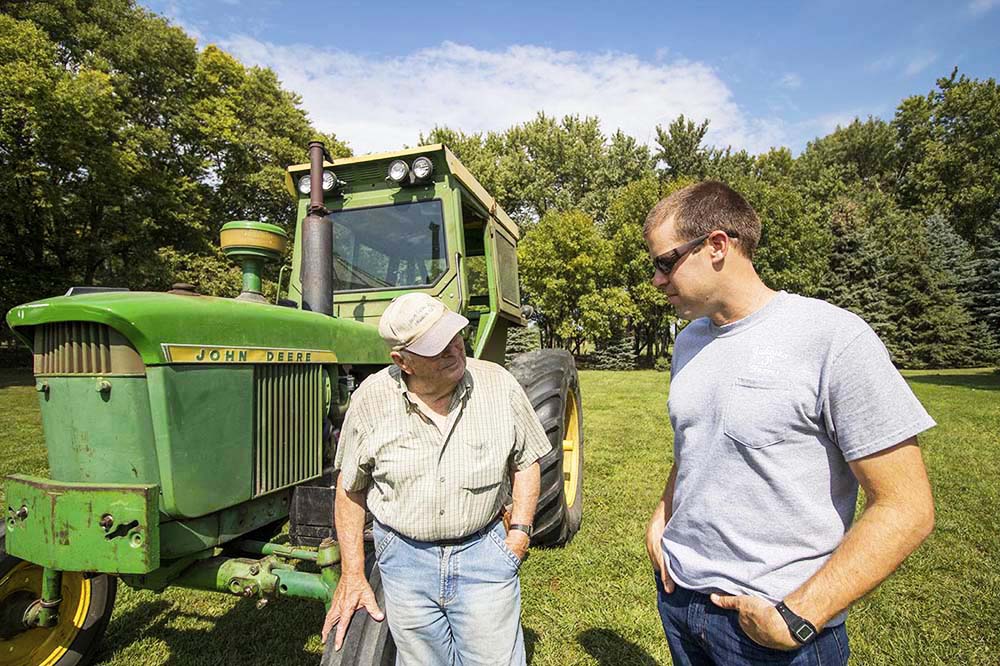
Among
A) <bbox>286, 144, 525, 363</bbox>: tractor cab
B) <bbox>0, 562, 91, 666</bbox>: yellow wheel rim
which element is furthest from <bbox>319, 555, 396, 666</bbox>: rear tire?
<bbox>286, 144, 525, 363</bbox>: tractor cab

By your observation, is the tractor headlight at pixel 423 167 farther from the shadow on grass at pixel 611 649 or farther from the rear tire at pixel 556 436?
the shadow on grass at pixel 611 649

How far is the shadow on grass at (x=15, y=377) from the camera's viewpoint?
12945 mm

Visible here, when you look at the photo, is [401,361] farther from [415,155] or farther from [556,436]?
[556,436]

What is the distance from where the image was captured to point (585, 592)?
10.9ft

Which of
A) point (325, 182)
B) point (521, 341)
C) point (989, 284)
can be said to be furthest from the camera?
point (521, 341)

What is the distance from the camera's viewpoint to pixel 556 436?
3.44 metres

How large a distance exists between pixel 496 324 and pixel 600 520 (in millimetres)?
1878

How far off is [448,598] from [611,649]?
1598 mm

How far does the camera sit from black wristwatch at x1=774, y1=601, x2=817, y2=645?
1080 millimetres

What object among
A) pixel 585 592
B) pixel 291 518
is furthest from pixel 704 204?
pixel 585 592

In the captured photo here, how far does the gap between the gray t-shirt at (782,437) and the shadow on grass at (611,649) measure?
64.7 inches

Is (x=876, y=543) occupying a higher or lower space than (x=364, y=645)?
higher

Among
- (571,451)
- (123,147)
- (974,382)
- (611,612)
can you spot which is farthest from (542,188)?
(611,612)

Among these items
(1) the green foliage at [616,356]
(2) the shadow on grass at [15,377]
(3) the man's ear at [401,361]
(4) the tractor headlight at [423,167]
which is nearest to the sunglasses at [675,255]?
(3) the man's ear at [401,361]
